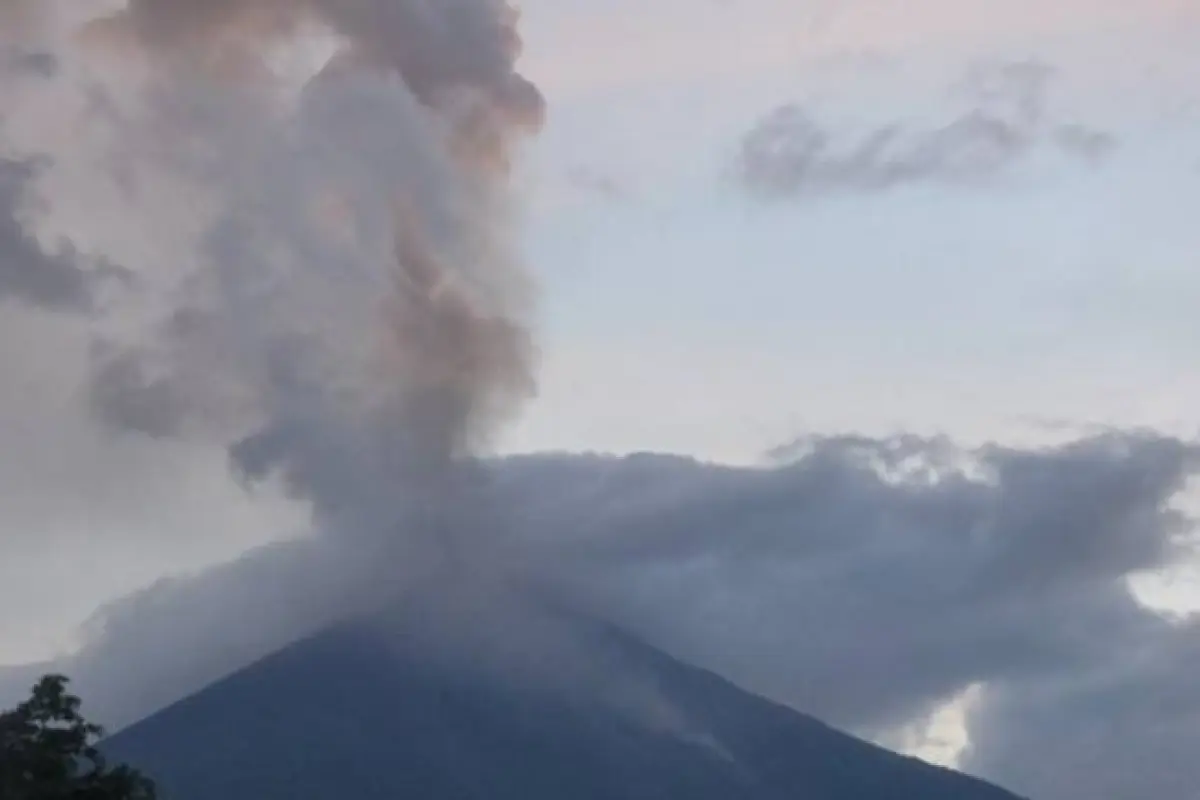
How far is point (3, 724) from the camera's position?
164 feet

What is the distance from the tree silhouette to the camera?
48438 millimetres

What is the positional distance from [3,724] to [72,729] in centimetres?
157

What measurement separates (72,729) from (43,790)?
2.00 metres

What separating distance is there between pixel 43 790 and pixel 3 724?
2.26 metres

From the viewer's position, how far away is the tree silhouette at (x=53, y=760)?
48.4 metres

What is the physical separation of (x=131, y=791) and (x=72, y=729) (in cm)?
259

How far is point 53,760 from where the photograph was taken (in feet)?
162

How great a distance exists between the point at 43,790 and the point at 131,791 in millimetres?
1980

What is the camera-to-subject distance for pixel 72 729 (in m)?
50.2

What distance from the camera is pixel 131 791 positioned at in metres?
48.6
